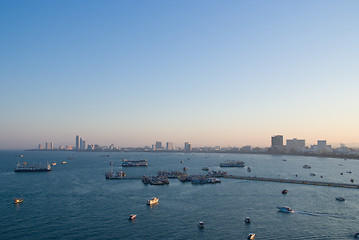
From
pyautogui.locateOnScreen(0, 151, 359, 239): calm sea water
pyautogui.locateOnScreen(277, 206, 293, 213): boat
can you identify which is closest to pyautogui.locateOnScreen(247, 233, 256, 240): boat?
pyautogui.locateOnScreen(0, 151, 359, 239): calm sea water

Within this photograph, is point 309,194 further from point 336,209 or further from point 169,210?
point 169,210

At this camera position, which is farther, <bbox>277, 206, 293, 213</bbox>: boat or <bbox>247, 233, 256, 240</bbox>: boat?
<bbox>277, 206, 293, 213</bbox>: boat

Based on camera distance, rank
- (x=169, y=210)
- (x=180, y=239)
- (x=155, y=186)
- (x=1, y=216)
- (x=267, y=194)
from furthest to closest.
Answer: (x=155, y=186), (x=267, y=194), (x=169, y=210), (x=1, y=216), (x=180, y=239)

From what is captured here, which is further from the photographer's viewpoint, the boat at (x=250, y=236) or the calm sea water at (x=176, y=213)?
the calm sea water at (x=176, y=213)

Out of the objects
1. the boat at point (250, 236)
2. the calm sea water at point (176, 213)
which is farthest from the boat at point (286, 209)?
the boat at point (250, 236)

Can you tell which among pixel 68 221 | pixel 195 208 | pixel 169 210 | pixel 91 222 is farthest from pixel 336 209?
pixel 68 221

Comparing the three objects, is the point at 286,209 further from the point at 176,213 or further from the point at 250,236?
the point at 176,213

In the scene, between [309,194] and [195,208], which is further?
[309,194]

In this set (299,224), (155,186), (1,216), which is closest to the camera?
(299,224)

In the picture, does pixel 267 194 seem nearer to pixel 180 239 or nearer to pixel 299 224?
pixel 299 224

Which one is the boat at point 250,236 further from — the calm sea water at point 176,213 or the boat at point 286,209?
the boat at point 286,209

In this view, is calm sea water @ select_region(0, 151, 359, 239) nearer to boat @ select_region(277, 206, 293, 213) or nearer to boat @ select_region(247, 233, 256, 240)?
boat @ select_region(247, 233, 256, 240)
